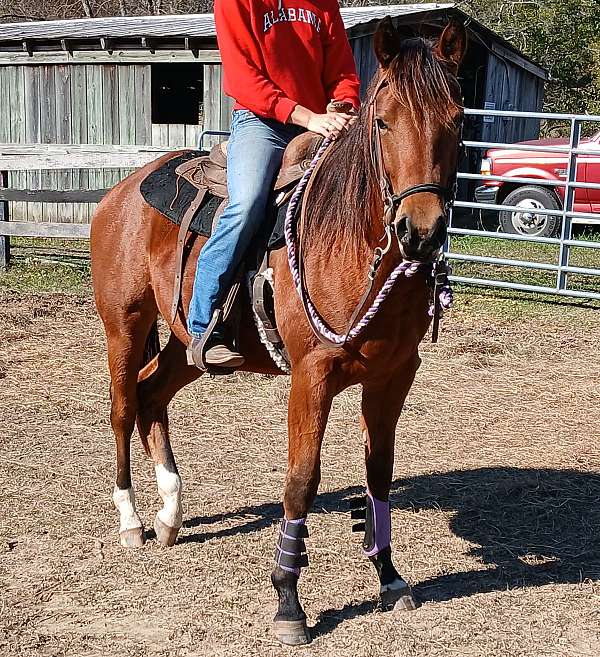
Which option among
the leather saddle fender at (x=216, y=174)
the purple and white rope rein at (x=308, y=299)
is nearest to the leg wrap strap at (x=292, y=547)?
the purple and white rope rein at (x=308, y=299)

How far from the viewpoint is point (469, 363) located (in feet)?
25.4

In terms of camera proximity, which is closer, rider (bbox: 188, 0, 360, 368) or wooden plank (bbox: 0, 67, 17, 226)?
rider (bbox: 188, 0, 360, 368)

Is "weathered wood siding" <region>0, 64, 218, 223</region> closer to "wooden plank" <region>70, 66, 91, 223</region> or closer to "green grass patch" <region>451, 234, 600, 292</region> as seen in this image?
"wooden plank" <region>70, 66, 91, 223</region>

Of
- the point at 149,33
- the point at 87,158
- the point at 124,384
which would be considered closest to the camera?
the point at 124,384

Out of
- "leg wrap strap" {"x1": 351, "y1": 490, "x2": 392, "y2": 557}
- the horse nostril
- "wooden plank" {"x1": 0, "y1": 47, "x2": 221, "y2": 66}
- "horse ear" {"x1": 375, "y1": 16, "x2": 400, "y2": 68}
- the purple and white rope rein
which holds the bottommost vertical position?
"leg wrap strap" {"x1": 351, "y1": 490, "x2": 392, "y2": 557}

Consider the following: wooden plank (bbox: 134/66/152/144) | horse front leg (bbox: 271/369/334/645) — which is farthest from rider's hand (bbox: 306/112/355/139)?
wooden plank (bbox: 134/66/152/144)

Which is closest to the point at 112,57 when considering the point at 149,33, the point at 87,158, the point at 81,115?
the point at 149,33

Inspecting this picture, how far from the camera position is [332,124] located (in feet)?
11.1

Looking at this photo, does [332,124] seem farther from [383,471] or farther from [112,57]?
[112,57]

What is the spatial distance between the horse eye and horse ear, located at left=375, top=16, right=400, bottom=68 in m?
0.18

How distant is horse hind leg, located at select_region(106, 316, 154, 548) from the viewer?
14.7ft

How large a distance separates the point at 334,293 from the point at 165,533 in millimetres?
1694

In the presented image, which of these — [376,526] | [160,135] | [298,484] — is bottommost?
[376,526]

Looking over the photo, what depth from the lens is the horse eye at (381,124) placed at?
9.70 ft
